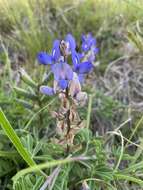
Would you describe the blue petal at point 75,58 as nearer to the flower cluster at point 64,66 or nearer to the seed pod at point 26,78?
the flower cluster at point 64,66

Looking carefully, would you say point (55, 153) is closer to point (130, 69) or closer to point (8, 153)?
point (8, 153)

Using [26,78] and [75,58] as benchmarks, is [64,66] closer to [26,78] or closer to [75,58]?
[75,58]

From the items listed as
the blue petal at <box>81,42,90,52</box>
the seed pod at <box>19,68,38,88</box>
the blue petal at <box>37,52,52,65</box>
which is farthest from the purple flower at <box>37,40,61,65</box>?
the seed pod at <box>19,68,38,88</box>

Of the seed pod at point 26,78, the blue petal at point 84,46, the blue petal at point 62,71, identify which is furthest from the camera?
the seed pod at point 26,78

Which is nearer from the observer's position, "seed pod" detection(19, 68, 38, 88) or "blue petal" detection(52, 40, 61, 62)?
"blue petal" detection(52, 40, 61, 62)

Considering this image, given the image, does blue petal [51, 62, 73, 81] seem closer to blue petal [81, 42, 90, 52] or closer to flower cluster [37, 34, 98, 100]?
flower cluster [37, 34, 98, 100]

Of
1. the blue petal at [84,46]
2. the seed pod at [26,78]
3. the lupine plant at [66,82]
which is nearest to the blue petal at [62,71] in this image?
the lupine plant at [66,82]

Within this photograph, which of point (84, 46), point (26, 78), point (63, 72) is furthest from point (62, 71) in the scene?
point (26, 78)

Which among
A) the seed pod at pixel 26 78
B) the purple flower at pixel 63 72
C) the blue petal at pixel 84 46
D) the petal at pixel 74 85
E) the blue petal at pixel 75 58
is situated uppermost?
the blue petal at pixel 84 46
